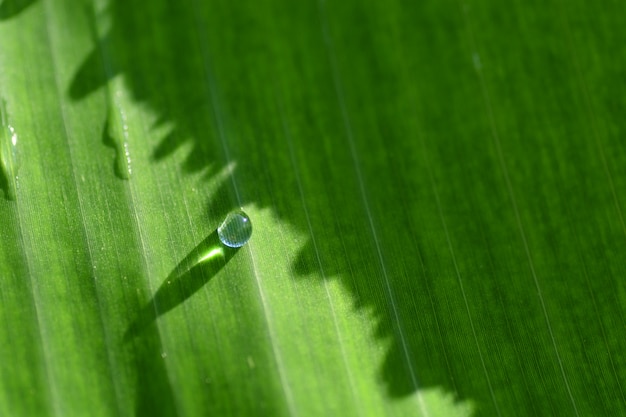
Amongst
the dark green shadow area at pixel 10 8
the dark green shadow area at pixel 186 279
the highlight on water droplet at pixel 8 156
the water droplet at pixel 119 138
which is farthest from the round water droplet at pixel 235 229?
the dark green shadow area at pixel 10 8

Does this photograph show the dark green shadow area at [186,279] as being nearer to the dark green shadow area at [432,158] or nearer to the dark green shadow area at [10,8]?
the dark green shadow area at [432,158]

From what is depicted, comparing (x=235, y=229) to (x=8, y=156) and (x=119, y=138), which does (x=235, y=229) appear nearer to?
(x=119, y=138)

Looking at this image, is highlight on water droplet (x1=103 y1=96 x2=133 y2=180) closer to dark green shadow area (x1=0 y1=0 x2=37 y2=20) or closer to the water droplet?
the water droplet

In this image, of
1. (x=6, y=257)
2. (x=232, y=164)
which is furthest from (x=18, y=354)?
(x=232, y=164)

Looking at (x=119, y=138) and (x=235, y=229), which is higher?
(x=119, y=138)

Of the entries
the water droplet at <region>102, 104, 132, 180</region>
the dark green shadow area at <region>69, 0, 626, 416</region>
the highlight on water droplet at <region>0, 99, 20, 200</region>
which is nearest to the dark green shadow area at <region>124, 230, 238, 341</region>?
the dark green shadow area at <region>69, 0, 626, 416</region>

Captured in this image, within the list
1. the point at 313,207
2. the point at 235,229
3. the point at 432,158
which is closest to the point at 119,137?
the point at 235,229
